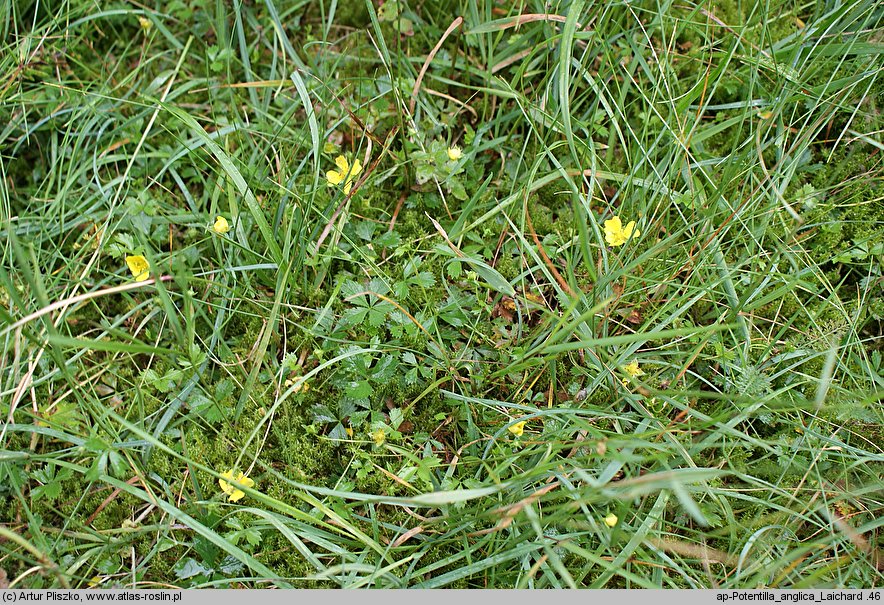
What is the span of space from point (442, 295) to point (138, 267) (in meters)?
1.14

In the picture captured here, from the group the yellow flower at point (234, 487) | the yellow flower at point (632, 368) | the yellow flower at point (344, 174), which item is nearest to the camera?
the yellow flower at point (234, 487)

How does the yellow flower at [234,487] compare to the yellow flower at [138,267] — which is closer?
the yellow flower at [234,487]

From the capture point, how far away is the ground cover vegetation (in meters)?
1.93

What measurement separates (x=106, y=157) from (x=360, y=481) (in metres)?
1.74

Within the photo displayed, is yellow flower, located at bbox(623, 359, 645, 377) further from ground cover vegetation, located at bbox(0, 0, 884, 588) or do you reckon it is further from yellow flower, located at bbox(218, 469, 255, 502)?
yellow flower, located at bbox(218, 469, 255, 502)

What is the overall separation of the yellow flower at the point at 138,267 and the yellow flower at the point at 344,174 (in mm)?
752

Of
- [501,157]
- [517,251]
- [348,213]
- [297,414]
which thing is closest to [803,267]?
[517,251]

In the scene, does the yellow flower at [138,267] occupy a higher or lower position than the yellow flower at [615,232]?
lower

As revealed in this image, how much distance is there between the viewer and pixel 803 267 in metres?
2.26

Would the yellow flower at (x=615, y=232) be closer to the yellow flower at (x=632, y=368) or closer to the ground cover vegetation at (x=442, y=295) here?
the ground cover vegetation at (x=442, y=295)

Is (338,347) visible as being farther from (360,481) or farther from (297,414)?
(360,481)

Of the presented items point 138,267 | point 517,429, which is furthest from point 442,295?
point 138,267

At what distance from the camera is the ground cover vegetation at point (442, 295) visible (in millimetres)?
1932

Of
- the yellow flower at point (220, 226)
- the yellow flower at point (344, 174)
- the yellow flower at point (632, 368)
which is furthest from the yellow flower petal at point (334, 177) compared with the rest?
the yellow flower at point (632, 368)
